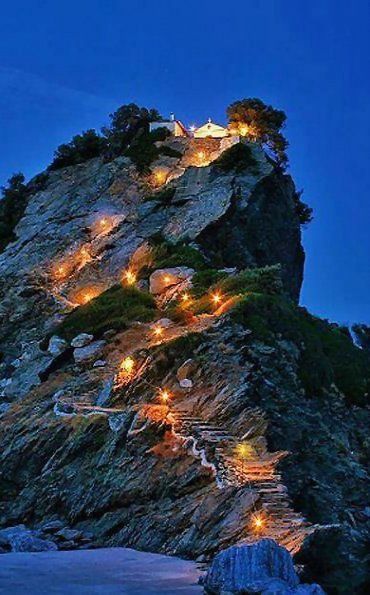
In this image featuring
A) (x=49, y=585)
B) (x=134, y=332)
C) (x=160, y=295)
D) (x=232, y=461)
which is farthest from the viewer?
(x=160, y=295)

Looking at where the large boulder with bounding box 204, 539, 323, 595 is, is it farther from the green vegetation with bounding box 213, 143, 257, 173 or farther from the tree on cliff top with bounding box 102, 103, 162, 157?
the tree on cliff top with bounding box 102, 103, 162, 157

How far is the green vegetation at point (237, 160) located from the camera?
51.0 m

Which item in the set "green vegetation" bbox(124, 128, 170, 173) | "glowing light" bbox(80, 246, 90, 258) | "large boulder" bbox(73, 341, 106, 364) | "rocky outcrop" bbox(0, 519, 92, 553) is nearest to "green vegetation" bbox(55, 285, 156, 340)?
"large boulder" bbox(73, 341, 106, 364)

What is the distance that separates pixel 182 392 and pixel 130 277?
1860 cm

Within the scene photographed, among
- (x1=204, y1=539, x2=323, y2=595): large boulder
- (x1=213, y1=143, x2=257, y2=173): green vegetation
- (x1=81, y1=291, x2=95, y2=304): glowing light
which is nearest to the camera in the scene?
(x1=204, y1=539, x2=323, y2=595): large boulder

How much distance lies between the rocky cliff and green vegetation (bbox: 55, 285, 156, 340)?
13 cm

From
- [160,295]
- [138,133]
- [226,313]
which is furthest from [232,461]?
[138,133]

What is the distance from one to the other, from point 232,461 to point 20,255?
35.7 metres

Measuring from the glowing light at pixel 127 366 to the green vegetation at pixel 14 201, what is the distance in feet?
97.4

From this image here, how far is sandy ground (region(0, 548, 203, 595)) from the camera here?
12.1m

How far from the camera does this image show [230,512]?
16.9 metres

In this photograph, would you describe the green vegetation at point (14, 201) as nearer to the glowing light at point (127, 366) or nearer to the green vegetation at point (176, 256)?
the green vegetation at point (176, 256)

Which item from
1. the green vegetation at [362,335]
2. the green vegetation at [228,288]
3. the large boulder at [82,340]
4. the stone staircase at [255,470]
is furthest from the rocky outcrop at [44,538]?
the green vegetation at [362,335]

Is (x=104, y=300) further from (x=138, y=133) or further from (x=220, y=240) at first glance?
(x=138, y=133)
